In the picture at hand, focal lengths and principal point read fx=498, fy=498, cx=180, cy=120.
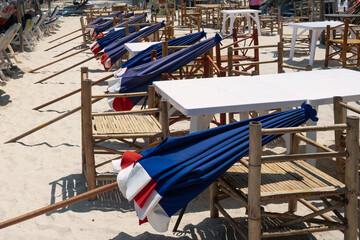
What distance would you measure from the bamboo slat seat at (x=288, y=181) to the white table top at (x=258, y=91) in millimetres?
443

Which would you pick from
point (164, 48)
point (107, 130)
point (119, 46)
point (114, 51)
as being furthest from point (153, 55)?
point (107, 130)

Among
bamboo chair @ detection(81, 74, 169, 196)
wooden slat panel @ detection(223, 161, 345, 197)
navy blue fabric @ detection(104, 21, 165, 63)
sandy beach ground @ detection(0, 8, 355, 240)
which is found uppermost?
navy blue fabric @ detection(104, 21, 165, 63)

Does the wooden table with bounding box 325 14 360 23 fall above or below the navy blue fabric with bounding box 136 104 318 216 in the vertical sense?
above

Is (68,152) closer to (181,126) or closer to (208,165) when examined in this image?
(181,126)

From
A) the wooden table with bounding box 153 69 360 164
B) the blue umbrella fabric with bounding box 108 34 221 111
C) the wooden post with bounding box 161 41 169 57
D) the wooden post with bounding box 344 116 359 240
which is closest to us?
the wooden post with bounding box 344 116 359 240

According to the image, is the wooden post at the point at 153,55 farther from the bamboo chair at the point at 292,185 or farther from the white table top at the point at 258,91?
the bamboo chair at the point at 292,185

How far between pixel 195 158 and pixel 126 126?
120 cm

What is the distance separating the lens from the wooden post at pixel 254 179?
2131mm

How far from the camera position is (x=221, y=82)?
3740 millimetres

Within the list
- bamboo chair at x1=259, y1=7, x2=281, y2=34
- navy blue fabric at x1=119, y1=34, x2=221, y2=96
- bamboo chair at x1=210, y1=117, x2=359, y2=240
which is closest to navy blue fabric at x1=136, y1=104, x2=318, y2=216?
bamboo chair at x1=210, y1=117, x2=359, y2=240

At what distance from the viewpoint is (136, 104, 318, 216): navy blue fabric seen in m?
2.29

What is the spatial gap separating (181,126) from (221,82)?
1473mm

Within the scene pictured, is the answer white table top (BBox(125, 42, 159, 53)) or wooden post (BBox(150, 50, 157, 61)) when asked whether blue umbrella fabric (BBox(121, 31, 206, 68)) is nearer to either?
wooden post (BBox(150, 50, 157, 61))

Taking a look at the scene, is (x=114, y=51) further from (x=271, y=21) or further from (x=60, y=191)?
(x=271, y=21)
